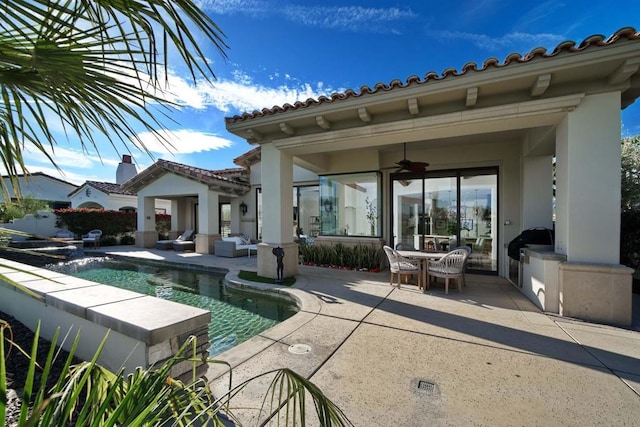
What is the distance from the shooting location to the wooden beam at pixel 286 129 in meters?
5.70

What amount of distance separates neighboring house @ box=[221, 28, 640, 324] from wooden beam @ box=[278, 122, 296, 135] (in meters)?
0.03

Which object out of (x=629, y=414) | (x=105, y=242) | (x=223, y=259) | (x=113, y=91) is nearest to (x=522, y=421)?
(x=629, y=414)

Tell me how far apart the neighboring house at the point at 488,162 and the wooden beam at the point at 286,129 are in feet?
0.09

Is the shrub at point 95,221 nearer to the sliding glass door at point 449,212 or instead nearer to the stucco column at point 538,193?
the sliding glass door at point 449,212

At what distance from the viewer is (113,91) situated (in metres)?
1.26

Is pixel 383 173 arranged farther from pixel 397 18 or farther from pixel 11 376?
pixel 11 376

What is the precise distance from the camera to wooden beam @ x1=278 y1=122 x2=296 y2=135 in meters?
5.70

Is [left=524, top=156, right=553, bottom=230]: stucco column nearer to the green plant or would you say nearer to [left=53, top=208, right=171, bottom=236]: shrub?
the green plant

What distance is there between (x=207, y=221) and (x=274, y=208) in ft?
21.2

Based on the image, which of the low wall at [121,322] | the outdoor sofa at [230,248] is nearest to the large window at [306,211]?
the outdoor sofa at [230,248]

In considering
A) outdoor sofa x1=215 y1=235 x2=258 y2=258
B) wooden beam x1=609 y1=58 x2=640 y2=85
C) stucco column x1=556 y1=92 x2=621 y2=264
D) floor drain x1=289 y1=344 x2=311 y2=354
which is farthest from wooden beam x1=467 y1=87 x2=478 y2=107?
outdoor sofa x1=215 y1=235 x2=258 y2=258

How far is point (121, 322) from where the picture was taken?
80.9 inches

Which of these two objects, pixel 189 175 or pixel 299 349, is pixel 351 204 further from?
pixel 189 175

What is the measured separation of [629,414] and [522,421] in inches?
34.8
